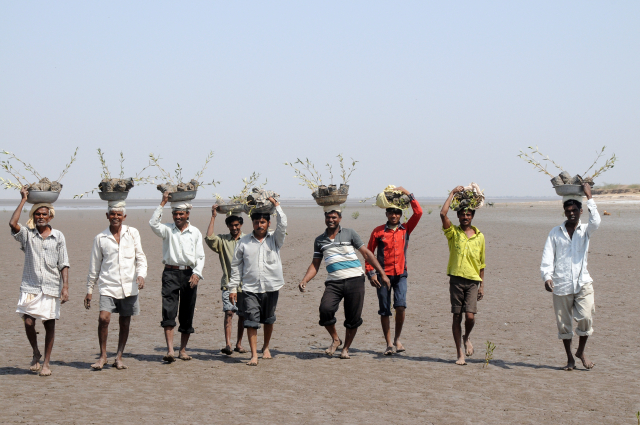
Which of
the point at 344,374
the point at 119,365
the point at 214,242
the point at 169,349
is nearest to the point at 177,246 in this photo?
the point at 214,242

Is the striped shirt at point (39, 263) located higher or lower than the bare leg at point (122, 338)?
higher

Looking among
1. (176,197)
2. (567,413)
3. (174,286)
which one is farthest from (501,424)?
(176,197)

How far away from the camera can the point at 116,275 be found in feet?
24.4

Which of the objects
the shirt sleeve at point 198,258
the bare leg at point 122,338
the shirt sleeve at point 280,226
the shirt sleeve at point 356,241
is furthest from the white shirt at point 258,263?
the bare leg at point 122,338

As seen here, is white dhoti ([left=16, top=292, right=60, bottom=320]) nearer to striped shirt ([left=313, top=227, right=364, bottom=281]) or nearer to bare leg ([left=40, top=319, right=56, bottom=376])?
bare leg ([left=40, top=319, right=56, bottom=376])

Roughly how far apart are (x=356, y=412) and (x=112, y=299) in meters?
3.18

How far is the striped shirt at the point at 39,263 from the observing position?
7168 millimetres

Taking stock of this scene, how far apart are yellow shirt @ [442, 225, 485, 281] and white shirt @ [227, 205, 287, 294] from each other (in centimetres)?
202

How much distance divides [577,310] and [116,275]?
17.0ft

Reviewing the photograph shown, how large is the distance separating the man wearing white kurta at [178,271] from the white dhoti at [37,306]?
1229 millimetres

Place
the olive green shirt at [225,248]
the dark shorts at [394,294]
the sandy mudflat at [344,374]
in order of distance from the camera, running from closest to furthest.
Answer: the sandy mudflat at [344,374] → the dark shorts at [394,294] → the olive green shirt at [225,248]

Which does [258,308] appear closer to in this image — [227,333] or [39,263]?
[227,333]

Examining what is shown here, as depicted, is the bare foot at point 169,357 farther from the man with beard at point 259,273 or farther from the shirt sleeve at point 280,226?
the shirt sleeve at point 280,226

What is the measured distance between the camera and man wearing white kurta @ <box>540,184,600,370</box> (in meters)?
7.34
